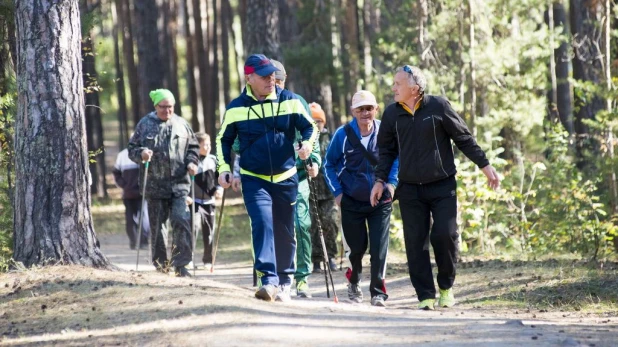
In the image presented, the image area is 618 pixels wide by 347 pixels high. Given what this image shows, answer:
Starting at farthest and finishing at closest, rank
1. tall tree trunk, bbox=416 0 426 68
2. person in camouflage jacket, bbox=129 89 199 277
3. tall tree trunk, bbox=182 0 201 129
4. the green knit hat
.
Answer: tall tree trunk, bbox=182 0 201 129 → tall tree trunk, bbox=416 0 426 68 → person in camouflage jacket, bbox=129 89 199 277 → the green knit hat

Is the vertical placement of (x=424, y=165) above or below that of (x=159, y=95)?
below

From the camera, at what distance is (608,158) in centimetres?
1598

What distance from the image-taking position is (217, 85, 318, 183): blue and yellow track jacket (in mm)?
9320

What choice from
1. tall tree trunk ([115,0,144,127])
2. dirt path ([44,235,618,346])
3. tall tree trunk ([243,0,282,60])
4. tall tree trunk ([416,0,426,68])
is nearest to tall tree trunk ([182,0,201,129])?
tall tree trunk ([115,0,144,127])

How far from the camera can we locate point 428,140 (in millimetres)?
9555

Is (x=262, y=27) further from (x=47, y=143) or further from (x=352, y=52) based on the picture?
(x=47, y=143)

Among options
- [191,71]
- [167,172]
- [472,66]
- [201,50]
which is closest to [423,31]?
[472,66]

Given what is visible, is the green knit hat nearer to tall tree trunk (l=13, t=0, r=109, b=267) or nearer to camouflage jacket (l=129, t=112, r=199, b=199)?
camouflage jacket (l=129, t=112, r=199, b=199)

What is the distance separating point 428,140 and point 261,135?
5.04 feet

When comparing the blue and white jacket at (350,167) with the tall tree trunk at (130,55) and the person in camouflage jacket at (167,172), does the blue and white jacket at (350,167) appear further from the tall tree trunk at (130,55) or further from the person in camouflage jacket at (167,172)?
the tall tree trunk at (130,55)

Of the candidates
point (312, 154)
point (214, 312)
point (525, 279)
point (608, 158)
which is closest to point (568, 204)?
point (608, 158)

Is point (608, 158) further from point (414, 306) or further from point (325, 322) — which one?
point (325, 322)

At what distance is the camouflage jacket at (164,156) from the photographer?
1309 cm

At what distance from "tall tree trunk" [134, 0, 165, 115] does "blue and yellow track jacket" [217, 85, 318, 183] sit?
17.8 metres
